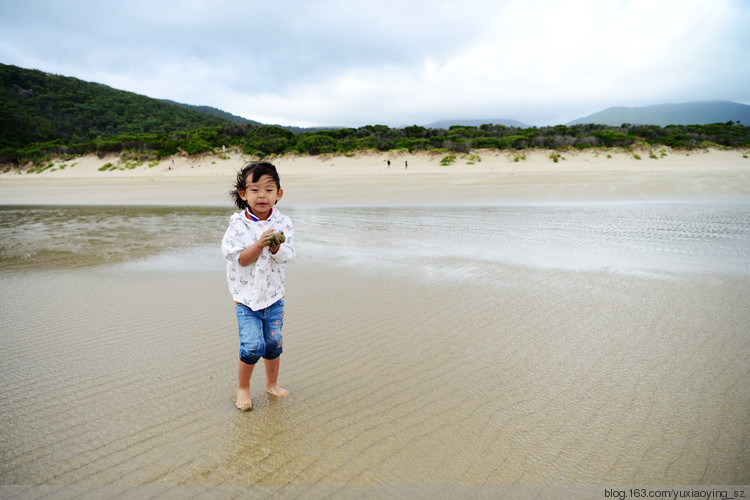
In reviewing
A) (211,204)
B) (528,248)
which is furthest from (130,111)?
(528,248)

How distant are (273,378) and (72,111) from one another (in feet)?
258

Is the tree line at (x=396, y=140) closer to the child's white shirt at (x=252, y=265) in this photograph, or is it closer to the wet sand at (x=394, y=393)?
the wet sand at (x=394, y=393)

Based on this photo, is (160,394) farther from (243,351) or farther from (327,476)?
(327,476)

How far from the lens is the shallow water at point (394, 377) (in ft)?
6.98

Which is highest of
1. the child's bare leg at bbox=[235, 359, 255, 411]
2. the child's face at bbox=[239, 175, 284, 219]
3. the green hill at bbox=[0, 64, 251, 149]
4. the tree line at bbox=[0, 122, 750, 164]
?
the green hill at bbox=[0, 64, 251, 149]

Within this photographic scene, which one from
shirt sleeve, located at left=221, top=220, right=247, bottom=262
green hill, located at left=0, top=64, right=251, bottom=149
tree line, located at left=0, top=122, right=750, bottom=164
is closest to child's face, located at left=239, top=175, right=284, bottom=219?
shirt sleeve, located at left=221, top=220, right=247, bottom=262

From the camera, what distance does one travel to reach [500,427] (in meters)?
2.44

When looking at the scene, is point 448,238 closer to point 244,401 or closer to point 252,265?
point 252,265

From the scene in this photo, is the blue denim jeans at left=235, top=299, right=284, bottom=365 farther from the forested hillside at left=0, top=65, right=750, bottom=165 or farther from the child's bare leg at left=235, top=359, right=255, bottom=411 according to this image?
the forested hillside at left=0, top=65, right=750, bottom=165

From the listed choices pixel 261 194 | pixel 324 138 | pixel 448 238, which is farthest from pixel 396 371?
pixel 324 138

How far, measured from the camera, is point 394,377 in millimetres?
3045

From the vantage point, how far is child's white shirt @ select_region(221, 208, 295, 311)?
2553 millimetres

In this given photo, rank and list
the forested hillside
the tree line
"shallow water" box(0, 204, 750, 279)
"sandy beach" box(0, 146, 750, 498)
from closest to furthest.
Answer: "sandy beach" box(0, 146, 750, 498) < "shallow water" box(0, 204, 750, 279) < the tree line < the forested hillside

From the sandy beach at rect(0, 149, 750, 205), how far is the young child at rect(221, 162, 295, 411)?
13.1 metres
